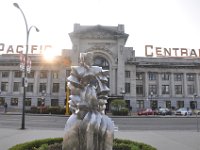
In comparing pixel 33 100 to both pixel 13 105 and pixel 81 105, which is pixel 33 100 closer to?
pixel 13 105

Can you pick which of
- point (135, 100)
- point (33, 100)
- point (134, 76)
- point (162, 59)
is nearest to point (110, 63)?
point (134, 76)

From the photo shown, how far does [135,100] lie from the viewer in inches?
2205

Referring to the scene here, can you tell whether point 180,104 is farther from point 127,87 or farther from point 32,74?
point 32,74

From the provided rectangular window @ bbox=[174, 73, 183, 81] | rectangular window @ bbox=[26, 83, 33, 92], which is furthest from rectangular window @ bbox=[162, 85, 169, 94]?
rectangular window @ bbox=[26, 83, 33, 92]

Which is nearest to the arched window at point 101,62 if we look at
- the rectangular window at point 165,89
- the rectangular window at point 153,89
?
the rectangular window at point 153,89

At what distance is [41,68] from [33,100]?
316 inches

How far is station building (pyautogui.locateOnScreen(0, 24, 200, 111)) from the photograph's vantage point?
55.2m

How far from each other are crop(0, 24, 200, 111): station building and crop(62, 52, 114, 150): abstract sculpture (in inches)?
1741

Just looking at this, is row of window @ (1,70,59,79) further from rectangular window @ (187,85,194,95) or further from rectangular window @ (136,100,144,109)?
rectangular window @ (187,85,194,95)

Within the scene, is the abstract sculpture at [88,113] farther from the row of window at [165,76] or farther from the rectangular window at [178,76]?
the rectangular window at [178,76]

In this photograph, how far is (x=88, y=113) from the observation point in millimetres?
6258

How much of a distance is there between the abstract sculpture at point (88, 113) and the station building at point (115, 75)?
145 feet

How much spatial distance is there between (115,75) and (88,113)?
1923 inches

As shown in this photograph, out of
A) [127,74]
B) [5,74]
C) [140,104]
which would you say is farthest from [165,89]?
[5,74]
